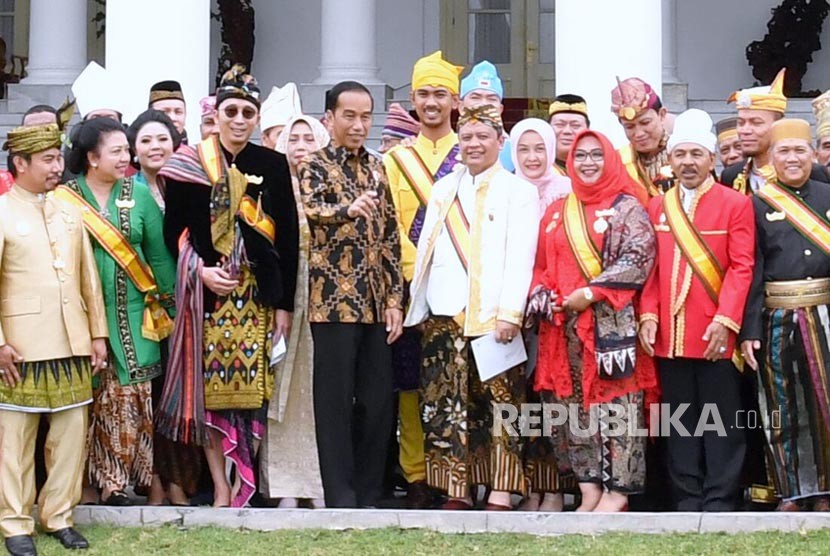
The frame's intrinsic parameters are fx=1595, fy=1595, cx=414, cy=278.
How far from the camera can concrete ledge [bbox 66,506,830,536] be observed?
6.79 m

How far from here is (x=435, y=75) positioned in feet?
25.0

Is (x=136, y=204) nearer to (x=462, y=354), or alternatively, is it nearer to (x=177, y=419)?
(x=177, y=419)

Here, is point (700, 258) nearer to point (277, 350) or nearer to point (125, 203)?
point (277, 350)

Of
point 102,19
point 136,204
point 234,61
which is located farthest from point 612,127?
point 102,19

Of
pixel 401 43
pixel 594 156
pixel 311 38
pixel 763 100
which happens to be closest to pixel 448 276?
pixel 594 156

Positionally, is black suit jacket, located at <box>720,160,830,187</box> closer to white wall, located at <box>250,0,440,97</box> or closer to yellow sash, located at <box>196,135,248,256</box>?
yellow sash, located at <box>196,135,248,256</box>

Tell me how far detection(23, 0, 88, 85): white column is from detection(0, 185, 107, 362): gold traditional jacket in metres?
9.33

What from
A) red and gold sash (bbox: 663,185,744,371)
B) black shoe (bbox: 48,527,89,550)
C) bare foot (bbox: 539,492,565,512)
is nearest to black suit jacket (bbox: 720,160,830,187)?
red and gold sash (bbox: 663,185,744,371)

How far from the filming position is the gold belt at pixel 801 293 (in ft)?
23.1

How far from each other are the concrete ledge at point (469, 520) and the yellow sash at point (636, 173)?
164 cm

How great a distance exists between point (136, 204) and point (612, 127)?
13.1 feet

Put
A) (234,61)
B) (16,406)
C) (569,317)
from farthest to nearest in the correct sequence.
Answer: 1. (234,61)
2. (569,317)
3. (16,406)

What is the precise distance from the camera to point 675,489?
23.6 ft

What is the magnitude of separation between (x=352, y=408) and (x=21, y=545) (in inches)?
63.7
